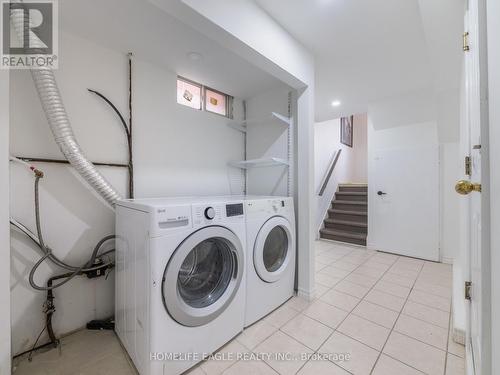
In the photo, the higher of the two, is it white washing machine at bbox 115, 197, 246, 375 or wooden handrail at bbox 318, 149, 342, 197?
wooden handrail at bbox 318, 149, 342, 197

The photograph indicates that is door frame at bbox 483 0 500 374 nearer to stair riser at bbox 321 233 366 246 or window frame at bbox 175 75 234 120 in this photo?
window frame at bbox 175 75 234 120

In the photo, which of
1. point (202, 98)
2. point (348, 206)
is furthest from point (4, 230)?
point (348, 206)

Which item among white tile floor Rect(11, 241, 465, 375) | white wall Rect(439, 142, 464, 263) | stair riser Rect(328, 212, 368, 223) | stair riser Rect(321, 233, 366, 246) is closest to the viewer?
Answer: white tile floor Rect(11, 241, 465, 375)

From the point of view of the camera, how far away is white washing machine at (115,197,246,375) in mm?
1065

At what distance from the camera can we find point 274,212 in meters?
1.74

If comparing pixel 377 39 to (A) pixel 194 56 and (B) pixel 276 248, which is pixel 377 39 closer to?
(A) pixel 194 56

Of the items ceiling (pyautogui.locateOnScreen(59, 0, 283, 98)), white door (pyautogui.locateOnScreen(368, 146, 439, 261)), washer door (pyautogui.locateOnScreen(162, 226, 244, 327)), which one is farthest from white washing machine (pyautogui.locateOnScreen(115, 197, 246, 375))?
white door (pyautogui.locateOnScreen(368, 146, 439, 261))

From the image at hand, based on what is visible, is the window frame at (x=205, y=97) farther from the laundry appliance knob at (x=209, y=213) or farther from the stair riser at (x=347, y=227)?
the stair riser at (x=347, y=227)

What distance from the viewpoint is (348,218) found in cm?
409

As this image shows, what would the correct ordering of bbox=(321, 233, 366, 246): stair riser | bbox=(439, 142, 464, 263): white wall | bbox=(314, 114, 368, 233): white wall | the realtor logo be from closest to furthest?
1. the realtor logo
2. bbox=(439, 142, 464, 263): white wall
3. bbox=(321, 233, 366, 246): stair riser
4. bbox=(314, 114, 368, 233): white wall

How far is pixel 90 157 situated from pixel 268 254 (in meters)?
1.65

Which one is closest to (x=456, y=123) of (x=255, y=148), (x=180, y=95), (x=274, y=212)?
(x=255, y=148)

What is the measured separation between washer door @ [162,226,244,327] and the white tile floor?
340 mm

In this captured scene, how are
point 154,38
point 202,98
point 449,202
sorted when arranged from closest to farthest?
point 154,38
point 202,98
point 449,202
